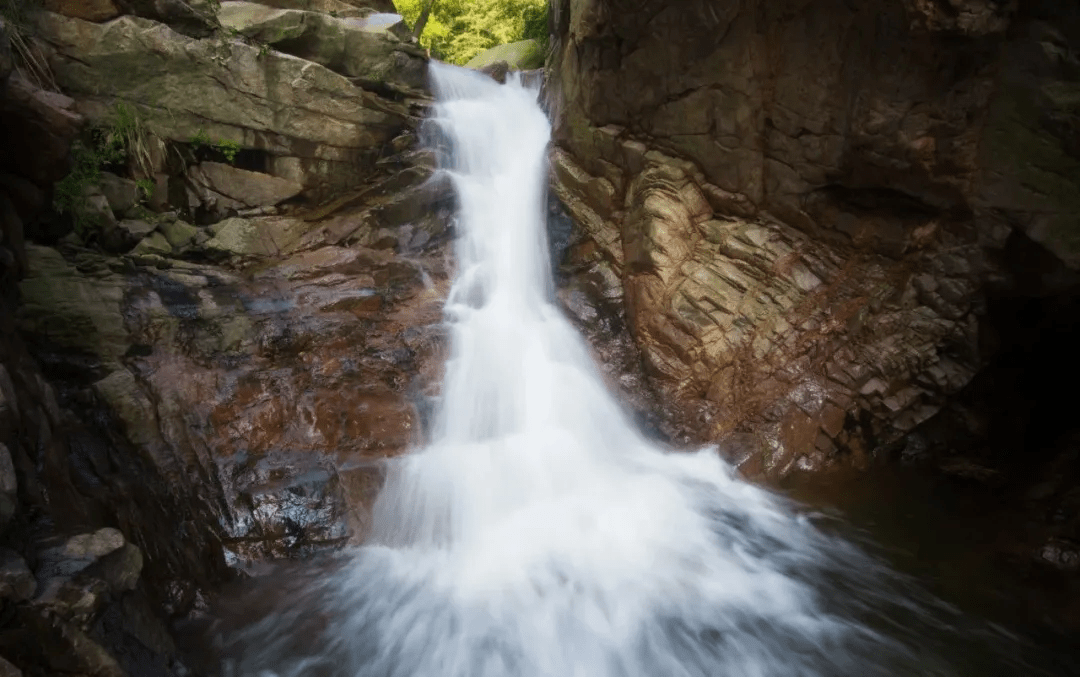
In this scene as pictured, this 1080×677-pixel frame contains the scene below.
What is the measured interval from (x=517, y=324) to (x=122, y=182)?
6.81 meters

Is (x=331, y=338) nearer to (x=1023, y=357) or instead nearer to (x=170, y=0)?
(x=170, y=0)

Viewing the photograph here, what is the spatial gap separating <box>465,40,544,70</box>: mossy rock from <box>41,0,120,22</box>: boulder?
9051mm

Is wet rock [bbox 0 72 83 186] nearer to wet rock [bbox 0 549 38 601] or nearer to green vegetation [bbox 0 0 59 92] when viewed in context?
wet rock [bbox 0 549 38 601]

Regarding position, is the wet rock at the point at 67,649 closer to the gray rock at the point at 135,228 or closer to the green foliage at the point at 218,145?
the gray rock at the point at 135,228

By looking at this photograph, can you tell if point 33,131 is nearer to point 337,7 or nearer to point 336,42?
point 336,42

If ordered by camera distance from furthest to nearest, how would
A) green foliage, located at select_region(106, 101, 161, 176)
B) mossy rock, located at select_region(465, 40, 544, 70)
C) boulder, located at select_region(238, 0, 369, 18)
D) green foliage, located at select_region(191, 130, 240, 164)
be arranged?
mossy rock, located at select_region(465, 40, 544, 70) → boulder, located at select_region(238, 0, 369, 18) → green foliage, located at select_region(191, 130, 240, 164) → green foliage, located at select_region(106, 101, 161, 176)

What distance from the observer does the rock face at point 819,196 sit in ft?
19.4

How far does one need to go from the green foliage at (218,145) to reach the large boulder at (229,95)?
0.14ft

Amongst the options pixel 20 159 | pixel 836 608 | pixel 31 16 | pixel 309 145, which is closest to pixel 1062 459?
pixel 836 608

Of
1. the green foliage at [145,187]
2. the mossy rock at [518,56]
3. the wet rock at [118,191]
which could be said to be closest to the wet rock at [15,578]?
the wet rock at [118,191]

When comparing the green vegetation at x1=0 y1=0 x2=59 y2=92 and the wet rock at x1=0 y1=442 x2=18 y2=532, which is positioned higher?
the green vegetation at x1=0 y1=0 x2=59 y2=92

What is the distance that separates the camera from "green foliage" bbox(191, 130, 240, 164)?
9.94m

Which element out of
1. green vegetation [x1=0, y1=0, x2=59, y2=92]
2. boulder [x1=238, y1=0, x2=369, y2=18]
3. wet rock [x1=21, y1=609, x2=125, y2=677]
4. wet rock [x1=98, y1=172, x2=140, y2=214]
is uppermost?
boulder [x1=238, y1=0, x2=369, y2=18]

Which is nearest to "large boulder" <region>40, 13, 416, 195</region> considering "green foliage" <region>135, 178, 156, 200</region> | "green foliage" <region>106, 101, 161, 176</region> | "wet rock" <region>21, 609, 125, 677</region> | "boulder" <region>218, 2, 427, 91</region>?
"green foliage" <region>106, 101, 161, 176</region>
